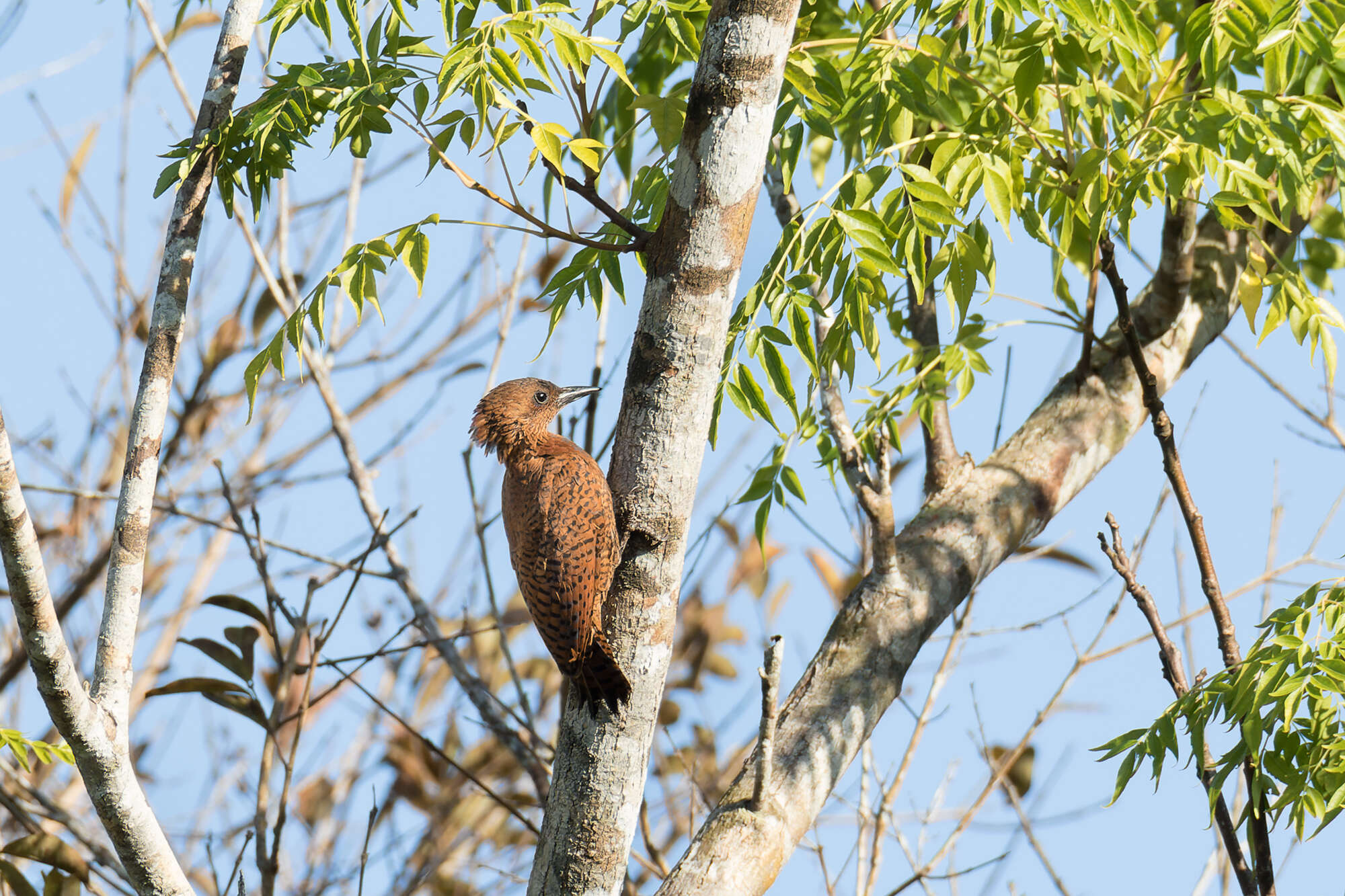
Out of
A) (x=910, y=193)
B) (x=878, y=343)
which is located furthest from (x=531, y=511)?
(x=910, y=193)

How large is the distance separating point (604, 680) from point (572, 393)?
4.63ft

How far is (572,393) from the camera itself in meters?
3.72

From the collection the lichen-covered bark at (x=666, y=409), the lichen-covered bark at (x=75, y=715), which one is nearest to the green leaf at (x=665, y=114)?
the lichen-covered bark at (x=666, y=409)

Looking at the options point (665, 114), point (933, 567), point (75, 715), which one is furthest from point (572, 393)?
point (75, 715)

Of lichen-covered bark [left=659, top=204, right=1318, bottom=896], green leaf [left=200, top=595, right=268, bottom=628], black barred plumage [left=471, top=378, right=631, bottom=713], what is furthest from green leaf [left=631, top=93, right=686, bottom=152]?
green leaf [left=200, top=595, right=268, bottom=628]

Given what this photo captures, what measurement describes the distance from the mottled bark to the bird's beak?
1.30m

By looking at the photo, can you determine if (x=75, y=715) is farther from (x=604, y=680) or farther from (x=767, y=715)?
(x=767, y=715)

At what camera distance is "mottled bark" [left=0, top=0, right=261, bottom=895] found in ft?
6.89

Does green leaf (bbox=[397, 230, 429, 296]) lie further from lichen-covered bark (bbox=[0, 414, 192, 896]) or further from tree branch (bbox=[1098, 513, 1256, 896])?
tree branch (bbox=[1098, 513, 1256, 896])

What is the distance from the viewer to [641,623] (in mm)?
2521

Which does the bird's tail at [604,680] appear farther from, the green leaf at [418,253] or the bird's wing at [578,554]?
the green leaf at [418,253]

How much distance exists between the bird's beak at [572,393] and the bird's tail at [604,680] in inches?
51.0

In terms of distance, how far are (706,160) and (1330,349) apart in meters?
1.69

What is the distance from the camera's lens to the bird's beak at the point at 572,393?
3.70 meters
